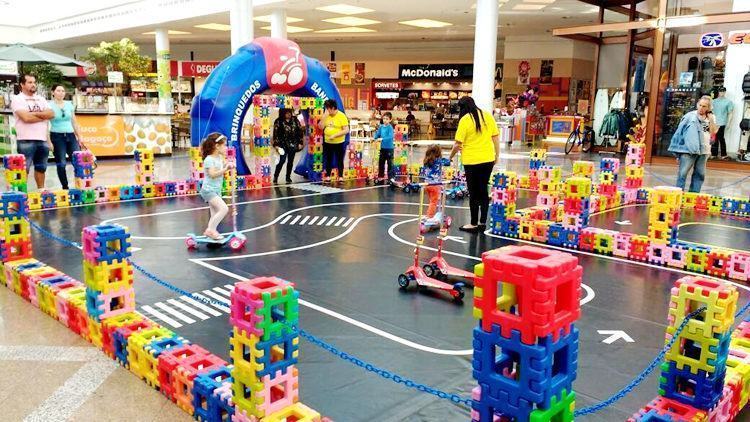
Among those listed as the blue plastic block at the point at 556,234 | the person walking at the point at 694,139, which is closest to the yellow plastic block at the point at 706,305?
the blue plastic block at the point at 556,234

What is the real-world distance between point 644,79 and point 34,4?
29.9m

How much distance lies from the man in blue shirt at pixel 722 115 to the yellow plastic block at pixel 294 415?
56.1 ft

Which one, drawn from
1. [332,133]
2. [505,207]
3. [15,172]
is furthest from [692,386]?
[332,133]

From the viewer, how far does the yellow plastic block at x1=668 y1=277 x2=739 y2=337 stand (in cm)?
300

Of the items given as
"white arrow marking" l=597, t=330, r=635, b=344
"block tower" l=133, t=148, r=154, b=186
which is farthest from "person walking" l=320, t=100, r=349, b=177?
"white arrow marking" l=597, t=330, r=635, b=344

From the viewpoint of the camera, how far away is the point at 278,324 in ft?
A: 9.47

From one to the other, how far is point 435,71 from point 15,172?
26755 mm

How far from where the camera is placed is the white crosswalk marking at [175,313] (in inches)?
188

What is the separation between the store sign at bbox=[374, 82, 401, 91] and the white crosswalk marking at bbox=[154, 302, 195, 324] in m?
30.4

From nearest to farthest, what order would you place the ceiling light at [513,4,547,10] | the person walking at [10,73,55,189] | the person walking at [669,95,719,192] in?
the person walking at [10,73,55,189] → the person walking at [669,95,719,192] → the ceiling light at [513,4,547,10]

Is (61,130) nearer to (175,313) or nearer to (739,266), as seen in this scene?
(175,313)

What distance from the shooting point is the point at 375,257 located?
6809 mm

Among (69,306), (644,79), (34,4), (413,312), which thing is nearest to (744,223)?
(413,312)

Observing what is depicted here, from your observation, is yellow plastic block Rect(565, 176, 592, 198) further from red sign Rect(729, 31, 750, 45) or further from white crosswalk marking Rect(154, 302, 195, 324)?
red sign Rect(729, 31, 750, 45)
